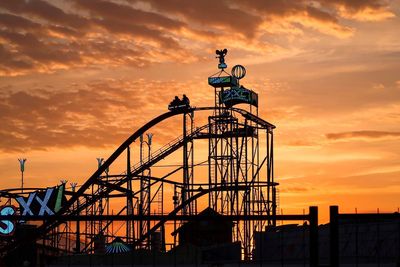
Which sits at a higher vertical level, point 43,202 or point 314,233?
point 43,202

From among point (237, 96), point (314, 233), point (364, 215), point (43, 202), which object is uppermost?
point (237, 96)

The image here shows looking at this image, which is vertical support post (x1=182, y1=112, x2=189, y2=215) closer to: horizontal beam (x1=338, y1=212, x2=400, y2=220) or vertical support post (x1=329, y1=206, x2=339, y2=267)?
horizontal beam (x1=338, y1=212, x2=400, y2=220)

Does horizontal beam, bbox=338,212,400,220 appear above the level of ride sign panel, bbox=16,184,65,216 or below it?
below

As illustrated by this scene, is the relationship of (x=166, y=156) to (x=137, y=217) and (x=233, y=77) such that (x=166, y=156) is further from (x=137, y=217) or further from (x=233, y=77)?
(x=137, y=217)

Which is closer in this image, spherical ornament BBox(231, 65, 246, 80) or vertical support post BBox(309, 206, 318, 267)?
vertical support post BBox(309, 206, 318, 267)

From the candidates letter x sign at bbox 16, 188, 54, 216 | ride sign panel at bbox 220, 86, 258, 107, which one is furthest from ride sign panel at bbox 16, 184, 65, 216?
ride sign panel at bbox 220, 86, 258, 107

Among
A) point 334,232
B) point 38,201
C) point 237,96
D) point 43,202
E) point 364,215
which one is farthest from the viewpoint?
point 237,96

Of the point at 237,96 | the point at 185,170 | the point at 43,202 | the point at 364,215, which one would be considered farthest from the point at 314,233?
the point at 43,202

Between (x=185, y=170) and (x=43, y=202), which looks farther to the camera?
(x=185, y=170)

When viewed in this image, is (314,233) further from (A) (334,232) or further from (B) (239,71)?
(B) (239,71)

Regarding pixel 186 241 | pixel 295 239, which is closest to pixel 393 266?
pixel 295 239

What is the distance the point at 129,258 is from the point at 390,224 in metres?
17.2

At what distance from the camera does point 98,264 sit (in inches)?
2312

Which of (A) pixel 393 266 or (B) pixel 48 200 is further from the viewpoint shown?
(B) pixel 48 200
